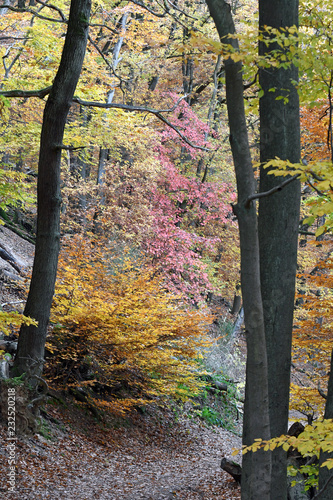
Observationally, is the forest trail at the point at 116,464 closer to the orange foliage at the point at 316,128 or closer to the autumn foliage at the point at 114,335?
the autumn foliage at the point at 114,335

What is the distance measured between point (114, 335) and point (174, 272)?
22.1ft

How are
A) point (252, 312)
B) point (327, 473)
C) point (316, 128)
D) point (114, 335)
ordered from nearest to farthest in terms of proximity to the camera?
point (252, 312), point (327, 473), point (114, 335), point (316, 128)

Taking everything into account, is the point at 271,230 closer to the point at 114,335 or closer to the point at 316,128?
the point at 114,335

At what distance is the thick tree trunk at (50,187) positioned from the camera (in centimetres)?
604

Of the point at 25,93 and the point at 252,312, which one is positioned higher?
the point at 25,93

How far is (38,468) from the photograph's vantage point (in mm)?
5277

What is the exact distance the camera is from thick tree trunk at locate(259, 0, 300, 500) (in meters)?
3.82

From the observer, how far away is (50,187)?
6117 mm

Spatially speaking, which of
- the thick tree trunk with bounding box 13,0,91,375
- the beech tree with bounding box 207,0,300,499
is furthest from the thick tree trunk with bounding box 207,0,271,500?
the thick tree trunk with bounding box 13,0,91,375

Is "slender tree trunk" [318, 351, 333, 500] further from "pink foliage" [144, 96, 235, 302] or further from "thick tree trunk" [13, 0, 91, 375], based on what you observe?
"pink foliage" [144, 96, 235, 302]

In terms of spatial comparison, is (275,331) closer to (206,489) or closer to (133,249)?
(206,489)

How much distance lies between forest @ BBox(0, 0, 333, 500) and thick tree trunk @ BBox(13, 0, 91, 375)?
18mm

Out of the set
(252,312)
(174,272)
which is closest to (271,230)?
(252,312)

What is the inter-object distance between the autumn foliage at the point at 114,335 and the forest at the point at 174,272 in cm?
4
